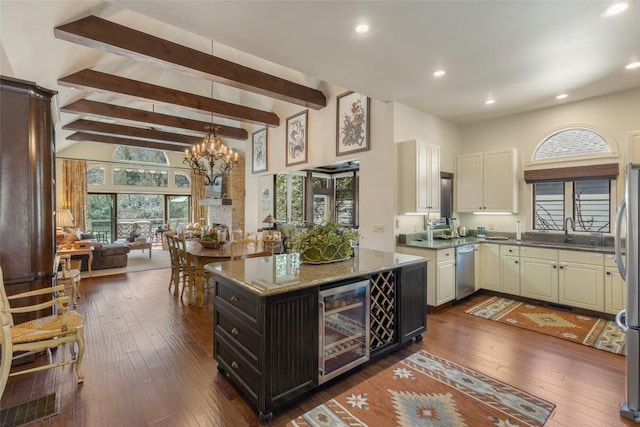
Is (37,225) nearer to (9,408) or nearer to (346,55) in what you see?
(9,408)

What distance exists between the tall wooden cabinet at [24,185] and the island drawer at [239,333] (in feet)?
6.17

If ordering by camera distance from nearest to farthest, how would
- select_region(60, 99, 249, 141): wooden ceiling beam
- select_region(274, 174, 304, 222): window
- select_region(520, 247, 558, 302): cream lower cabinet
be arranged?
select_region(520, 247, 558, 302): cream lower cabinet < select_region(60, 99, 249, 141): wooden ceiling beam < select_region(274, 174, 304, 222): window

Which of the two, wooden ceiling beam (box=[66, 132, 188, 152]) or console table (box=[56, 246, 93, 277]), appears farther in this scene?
wooden ceiling beam (box=[66, 132, 188, 152])

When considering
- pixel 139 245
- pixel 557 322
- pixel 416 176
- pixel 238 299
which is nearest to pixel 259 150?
pixel 139 245

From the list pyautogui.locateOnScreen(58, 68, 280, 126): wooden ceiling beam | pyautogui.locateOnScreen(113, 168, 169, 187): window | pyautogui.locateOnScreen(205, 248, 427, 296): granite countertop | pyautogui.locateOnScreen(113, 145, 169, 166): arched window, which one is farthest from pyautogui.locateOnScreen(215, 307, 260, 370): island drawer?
pyautogui.locateOnScreen(113, 168, 169, 187): window

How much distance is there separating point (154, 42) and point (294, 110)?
3417 mm

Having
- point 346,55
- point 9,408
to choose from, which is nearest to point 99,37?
point 346,55

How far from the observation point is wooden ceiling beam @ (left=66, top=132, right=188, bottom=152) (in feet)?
25.6

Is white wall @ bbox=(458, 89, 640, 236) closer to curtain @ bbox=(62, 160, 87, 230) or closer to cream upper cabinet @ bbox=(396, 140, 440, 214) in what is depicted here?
cream upper cabinet @ bbox=(396, 140, 440, 214)

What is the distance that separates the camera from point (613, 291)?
12.1ft

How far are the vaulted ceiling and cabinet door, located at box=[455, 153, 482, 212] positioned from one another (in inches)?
31.2

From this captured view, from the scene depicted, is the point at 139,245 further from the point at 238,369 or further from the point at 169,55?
the point at 238,369

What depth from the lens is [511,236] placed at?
5.05m

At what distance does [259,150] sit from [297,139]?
6.47 ft
